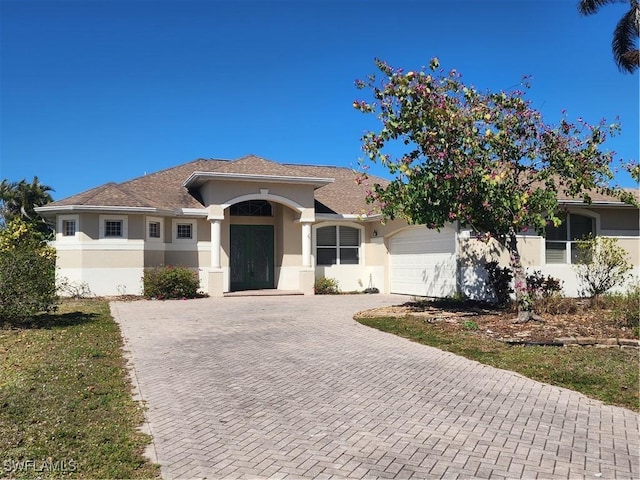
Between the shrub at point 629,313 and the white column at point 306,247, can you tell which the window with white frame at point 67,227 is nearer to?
the white column at point 306,247

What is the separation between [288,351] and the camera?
9164 mm

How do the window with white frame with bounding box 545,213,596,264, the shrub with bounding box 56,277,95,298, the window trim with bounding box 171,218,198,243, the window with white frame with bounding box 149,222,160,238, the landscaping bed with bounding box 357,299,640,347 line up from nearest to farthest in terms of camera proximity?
the landscaping bed with bounding box 357,299,640,347 → the window with white frame with bounding box 545,213,596,264 → the shrub with bounding box 56,277,95,298 → the window with white frame with bounding box 149,222,160,238 → the window trim with bounding box 171,218,198,243

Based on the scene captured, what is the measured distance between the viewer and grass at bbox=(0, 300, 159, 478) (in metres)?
4.32

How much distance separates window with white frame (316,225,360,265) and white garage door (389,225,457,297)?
1.83 meters

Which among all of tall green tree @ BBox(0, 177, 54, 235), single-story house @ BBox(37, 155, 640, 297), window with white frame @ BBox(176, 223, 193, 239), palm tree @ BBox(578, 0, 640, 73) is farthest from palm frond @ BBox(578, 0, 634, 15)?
tall green tree @ BBox(0, 177, 54, 235)

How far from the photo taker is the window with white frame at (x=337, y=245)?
2236cm

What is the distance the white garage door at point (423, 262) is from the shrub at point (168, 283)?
807 centimetres

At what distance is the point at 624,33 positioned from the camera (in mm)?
24016

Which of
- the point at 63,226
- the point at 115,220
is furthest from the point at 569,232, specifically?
the point at 63,226

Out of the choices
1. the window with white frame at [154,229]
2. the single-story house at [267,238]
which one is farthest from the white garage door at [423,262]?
the window with white frame at [154,229]

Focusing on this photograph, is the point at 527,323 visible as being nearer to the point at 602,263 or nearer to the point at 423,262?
the point at 602,263

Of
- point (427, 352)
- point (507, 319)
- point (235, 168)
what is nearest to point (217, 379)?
point (427, 352)

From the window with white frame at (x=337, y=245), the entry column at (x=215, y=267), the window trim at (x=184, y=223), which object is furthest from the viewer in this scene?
the window with white frame at (x=337, y=245)

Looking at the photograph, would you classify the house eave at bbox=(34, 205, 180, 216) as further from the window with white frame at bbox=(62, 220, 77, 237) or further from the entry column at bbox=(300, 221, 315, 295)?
the entry column at bbox=(300, 221, 315, 295)
